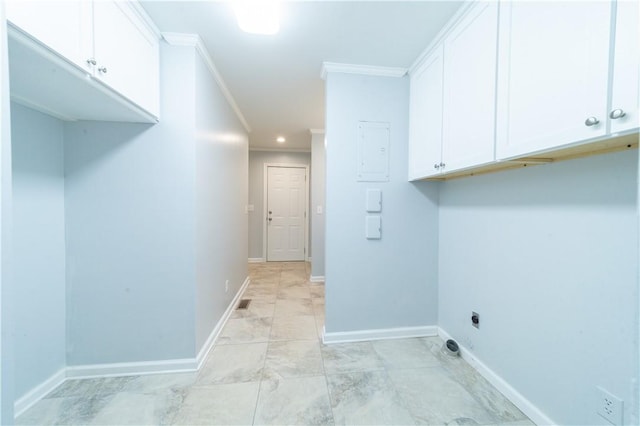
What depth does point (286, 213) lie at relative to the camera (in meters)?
5.21

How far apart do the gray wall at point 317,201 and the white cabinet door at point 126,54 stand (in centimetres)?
238

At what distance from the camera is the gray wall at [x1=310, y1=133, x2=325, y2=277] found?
3.79 metres

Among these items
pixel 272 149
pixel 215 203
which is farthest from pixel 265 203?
pixel 215 203

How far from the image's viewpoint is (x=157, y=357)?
1.69m

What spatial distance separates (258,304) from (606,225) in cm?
297

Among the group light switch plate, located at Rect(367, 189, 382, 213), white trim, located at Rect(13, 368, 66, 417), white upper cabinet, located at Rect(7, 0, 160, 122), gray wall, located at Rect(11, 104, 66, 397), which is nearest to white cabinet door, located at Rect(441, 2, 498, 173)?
light switch plate, located at Rect(367, 189, 382, 213)

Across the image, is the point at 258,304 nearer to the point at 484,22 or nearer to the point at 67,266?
the point at 67,266

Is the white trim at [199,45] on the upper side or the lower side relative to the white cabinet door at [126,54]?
upper

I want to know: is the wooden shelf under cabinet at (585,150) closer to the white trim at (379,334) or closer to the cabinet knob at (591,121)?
the cabinet knob at (591,121)

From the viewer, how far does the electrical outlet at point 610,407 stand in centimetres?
97

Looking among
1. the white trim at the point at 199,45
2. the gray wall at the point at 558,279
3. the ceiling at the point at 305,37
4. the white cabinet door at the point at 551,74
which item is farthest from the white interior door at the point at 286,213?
the white cabinet door at the point at 551,74

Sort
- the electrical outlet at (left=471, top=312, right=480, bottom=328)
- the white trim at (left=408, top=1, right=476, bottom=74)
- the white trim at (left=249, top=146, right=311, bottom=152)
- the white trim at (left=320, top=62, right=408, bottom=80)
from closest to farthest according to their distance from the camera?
1. the white trim at (left=408, top=1, right=476, bottom=74)
2. the electrical outlet at (left=471, top=312, right=480, bottom=328)
3. the white trim at (left=320, top=62, right=408, bottom=80)
4. the white trim at (left=249, top=146, right=311, bottom=152)

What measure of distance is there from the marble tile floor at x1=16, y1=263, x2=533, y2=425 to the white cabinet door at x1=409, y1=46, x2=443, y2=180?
145 cm

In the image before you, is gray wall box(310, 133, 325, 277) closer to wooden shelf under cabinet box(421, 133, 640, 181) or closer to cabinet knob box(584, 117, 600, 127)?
wooden shelf under cabinet box(421, 133, 640, 181)
